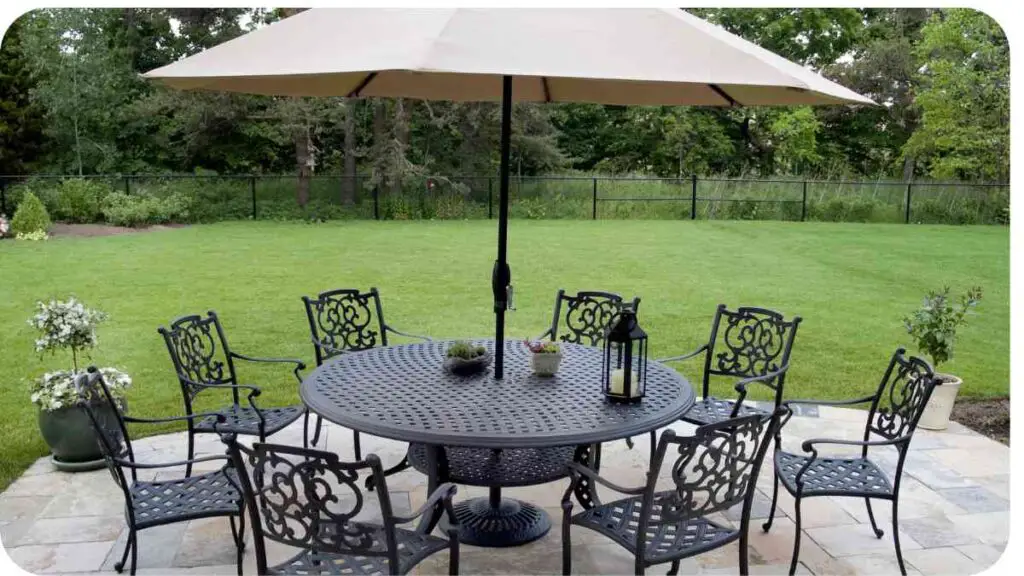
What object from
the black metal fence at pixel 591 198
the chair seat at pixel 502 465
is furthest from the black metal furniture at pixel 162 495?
the black metal fence at pixel 591 198

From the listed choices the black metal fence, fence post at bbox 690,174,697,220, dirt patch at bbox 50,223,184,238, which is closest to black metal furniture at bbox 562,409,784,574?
dirt patch at bbox 50,223,184,238

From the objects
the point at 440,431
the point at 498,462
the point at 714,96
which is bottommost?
the point at 498,462

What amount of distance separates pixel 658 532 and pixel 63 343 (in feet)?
10.3

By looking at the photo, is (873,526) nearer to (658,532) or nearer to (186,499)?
(658,532)

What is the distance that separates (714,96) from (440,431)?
80.5 inches

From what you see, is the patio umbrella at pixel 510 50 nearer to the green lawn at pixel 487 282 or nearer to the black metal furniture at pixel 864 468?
the black metal furniture at pixel 864 468

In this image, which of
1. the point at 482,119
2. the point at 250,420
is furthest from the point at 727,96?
the point at 482,119

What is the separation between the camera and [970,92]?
13.9 m

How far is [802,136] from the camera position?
2175cm

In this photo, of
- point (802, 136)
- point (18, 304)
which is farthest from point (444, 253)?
point (802, 136)

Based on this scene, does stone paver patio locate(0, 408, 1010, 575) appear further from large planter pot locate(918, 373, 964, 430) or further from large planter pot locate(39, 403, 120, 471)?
large planter pot locate(918, 373, 964, 430)

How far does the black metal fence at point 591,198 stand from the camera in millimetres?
15570

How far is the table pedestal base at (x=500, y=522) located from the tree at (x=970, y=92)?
43.5ft

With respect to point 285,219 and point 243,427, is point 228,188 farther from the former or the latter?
point 243,427
